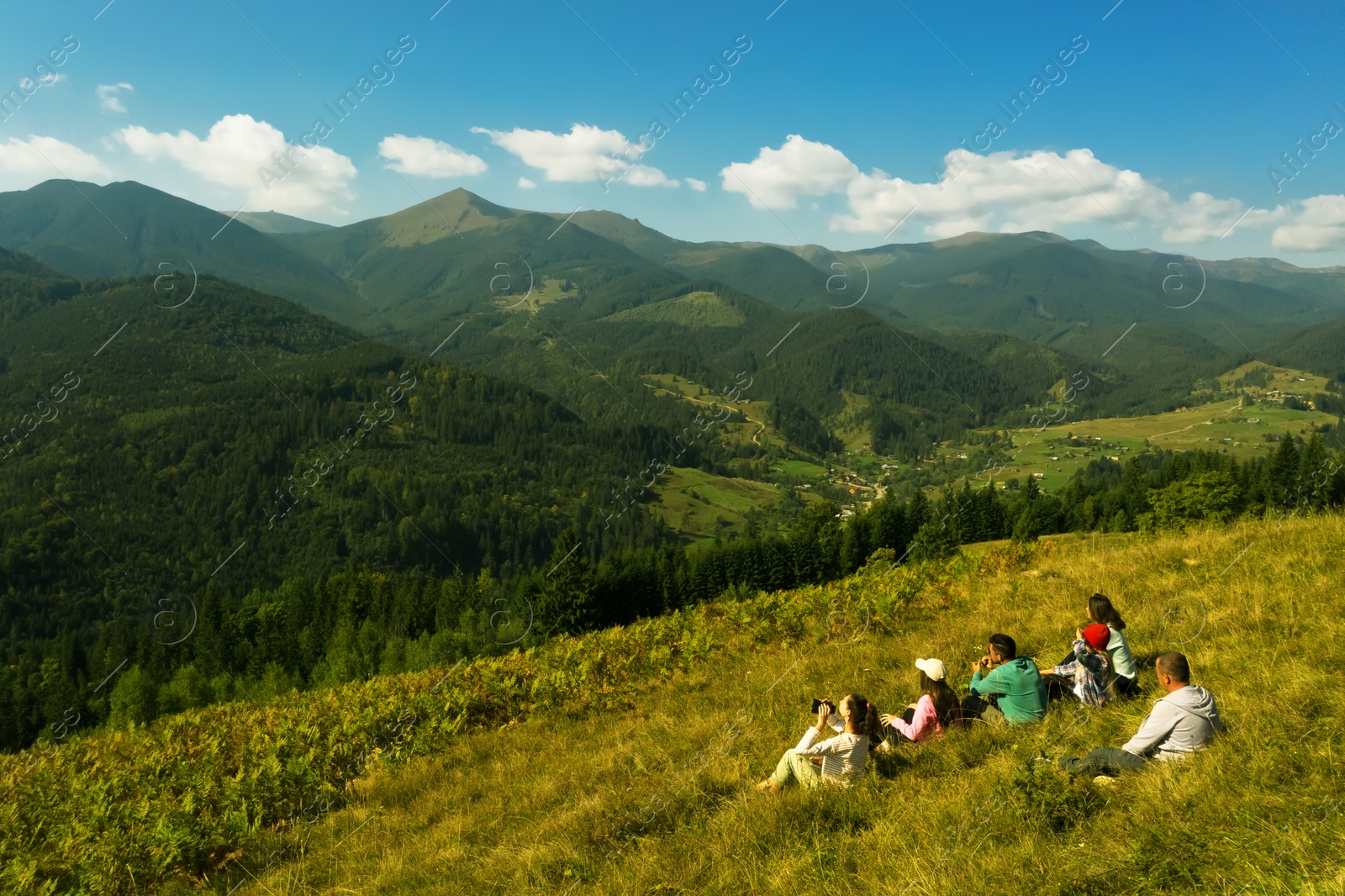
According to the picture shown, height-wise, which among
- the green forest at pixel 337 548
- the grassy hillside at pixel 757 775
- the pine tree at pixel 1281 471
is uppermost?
the grassy hillside at pixel 757 775

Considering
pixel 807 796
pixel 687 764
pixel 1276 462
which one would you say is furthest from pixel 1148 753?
pixel 1276 462

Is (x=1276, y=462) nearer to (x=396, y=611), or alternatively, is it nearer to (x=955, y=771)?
(x=955, y=771)

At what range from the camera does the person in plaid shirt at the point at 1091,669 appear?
760 cm

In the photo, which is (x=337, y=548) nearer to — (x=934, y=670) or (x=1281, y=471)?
(x=1281, y=471)

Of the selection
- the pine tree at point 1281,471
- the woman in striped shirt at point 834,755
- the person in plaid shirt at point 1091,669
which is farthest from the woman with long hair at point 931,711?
the pine tree at point 1281,471

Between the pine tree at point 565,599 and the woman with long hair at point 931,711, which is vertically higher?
the woman with long hair at point 931,711

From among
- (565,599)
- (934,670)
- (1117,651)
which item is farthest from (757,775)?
(565,599)

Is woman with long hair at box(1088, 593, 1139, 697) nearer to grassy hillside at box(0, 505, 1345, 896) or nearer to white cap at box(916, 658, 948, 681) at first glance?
grassy hillside at box(0, 505, 1345, 896)

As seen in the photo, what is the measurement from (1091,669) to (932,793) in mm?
2959

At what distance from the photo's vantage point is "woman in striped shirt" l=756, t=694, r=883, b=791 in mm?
6871

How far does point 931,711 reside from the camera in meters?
7.65

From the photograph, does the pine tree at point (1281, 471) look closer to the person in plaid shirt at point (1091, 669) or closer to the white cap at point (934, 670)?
the person in plaid shirt at point (1091, 669)

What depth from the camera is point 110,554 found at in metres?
152

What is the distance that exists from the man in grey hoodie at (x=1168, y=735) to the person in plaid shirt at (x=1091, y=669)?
1.58 meters
